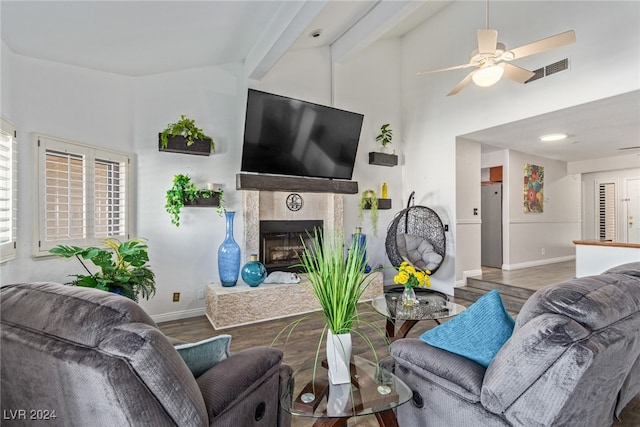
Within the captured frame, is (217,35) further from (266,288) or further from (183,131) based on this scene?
(266,288)

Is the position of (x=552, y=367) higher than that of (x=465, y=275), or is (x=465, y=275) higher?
(x=552, y=367)

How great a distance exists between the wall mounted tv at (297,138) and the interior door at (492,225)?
11.2 ft

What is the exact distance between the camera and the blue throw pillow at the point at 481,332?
147 centimetres

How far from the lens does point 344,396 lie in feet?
4.56

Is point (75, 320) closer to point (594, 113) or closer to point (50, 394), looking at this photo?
point (50, 394)

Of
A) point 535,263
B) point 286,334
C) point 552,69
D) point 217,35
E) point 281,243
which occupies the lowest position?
point 286,334

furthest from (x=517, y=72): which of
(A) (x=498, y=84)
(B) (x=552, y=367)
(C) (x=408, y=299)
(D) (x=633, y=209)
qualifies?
(D) (x=633, y=209)

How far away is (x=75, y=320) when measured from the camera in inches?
39.4

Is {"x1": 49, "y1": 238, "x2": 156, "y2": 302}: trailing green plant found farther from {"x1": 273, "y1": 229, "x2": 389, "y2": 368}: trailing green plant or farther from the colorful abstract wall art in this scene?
the colorful abstract wall art

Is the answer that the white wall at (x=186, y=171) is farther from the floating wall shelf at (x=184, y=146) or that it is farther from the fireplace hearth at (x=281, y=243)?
the fireplace hearth at (x=281, y=243)

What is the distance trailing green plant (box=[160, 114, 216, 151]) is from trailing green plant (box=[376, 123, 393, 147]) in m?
2.96

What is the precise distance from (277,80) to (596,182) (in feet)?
24.9

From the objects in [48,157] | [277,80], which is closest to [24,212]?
[48,157]

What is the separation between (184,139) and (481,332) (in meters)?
3.50
